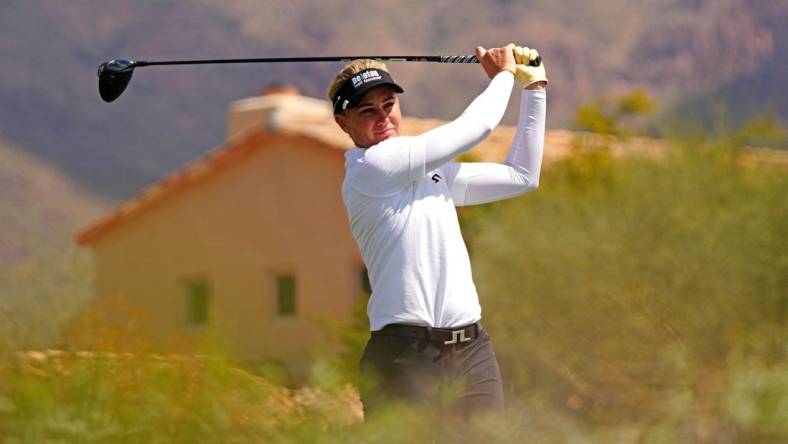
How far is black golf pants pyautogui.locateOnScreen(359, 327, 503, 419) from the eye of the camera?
5.16 metres

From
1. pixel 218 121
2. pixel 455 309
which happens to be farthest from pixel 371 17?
pixel 455 309

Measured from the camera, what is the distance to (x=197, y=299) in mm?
29703

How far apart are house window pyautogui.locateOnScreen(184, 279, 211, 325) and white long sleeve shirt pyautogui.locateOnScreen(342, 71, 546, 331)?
76.7 ft

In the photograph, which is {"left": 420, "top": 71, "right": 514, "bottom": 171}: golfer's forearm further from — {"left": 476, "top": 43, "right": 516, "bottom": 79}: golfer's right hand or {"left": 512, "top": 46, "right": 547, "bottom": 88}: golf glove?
{"left": 512, "top": 46, "right": 547, "bottom": 88}: golf glove

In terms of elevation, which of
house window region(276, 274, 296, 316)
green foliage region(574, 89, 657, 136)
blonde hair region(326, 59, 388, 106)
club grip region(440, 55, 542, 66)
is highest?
green foliage region(574, 89, 657, 136)

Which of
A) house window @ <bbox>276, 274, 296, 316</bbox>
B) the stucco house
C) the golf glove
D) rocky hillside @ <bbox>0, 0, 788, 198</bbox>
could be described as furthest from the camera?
rocky hillside @ <bbox>0, 0, 788, 198</bbox>

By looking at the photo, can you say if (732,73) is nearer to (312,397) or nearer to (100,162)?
(100,162)

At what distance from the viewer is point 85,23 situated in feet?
296

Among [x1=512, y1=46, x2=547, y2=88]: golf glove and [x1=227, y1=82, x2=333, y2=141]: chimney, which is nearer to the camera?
[x1=512, y1=46, x2=547, y2=88]: golf glove

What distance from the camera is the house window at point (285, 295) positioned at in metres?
27.5

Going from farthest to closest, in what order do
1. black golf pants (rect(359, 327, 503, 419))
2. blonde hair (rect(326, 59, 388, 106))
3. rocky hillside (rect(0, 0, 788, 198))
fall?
1. rocky hillside (rect(0, 0, 788, 198))
2. blonde hair (rect(326, 59, 388, 106))
3. black golf pants (rect(359, 327, 503, 419))

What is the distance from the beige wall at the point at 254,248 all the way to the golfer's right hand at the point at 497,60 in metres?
19.1

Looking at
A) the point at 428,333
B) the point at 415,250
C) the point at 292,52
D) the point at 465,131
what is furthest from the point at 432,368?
the point at 292,52

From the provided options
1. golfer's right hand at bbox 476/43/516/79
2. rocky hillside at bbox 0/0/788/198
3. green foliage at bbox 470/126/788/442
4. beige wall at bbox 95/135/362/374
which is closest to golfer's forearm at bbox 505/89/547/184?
golfer's right hand at bbox 476/43/516/79
